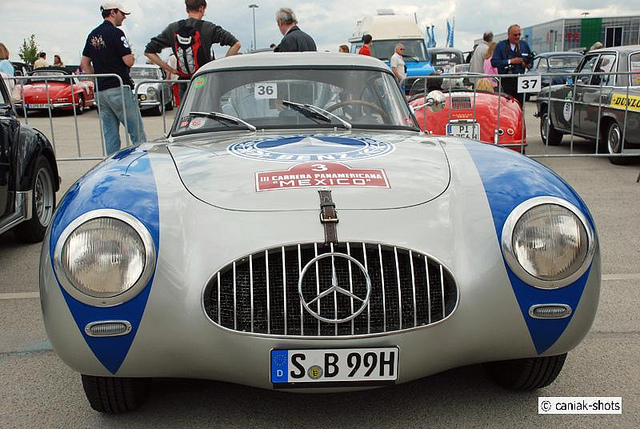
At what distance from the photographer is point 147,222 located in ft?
7.69

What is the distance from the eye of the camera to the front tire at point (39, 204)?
542cm

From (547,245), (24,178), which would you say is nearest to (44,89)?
(24,178)

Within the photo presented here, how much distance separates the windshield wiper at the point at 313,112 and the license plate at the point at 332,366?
1.67 meters

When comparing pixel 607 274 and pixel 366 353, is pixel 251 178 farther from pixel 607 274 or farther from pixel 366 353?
pixel 607 274

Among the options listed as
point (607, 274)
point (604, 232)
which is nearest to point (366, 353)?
point (607, 274)

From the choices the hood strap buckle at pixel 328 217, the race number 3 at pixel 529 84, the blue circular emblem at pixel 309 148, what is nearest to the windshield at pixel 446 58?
the race number 3 at pixel 529 84

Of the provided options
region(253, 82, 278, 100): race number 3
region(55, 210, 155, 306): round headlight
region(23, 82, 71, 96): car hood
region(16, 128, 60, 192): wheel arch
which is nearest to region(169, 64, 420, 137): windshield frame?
region(253, 82, 278, 100): race number 3

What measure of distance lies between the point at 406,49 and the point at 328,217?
679 inches

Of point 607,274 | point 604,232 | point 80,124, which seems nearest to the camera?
point 607,274

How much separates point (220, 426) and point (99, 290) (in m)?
0.71

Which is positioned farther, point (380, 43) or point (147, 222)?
point (380, 43)

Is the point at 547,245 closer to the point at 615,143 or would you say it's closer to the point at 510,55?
the point at 615,143

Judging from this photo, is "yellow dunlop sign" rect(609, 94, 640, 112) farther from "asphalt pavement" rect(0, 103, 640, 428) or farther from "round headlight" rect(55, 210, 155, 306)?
"round headlight" rect(55, 210, 155, 306)

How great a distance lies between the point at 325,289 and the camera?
221cm
